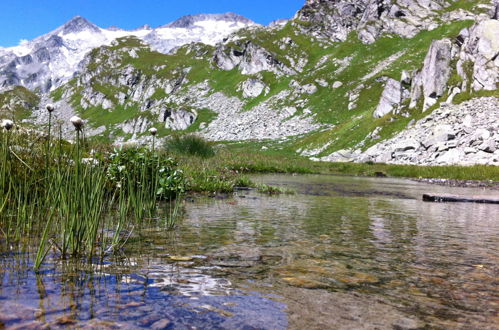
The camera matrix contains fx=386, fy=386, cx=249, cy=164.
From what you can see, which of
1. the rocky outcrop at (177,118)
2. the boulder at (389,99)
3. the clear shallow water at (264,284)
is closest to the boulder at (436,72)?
the boulder at (389,99)

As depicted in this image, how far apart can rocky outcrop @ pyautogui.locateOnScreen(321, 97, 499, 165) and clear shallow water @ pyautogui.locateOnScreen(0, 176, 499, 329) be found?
138ft

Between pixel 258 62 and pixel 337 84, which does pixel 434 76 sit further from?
pixel 258 62

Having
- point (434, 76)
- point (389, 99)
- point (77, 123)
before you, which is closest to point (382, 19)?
point (389, 99)

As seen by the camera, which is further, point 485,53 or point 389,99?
point 389,99

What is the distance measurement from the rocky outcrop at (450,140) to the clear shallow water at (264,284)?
1661 inches

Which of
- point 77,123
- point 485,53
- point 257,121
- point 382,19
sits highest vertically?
point 382,19

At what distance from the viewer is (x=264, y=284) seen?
4.27 m

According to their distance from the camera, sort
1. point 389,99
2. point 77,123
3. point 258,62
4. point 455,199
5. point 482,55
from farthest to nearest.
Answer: point 258,62, point 389,99, point 482,55, point 455,199, point 77,123

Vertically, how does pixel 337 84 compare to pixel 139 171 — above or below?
above

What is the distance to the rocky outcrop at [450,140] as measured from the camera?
43781 mm

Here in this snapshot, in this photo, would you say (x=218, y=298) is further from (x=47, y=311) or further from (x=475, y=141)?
(x=475, y=141)

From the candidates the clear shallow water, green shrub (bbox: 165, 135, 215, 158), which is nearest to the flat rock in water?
the clear shallow water

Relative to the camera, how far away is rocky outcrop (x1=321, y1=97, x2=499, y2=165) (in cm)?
4378

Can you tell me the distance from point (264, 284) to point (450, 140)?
167 feet
